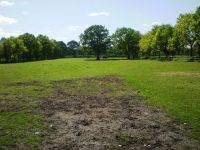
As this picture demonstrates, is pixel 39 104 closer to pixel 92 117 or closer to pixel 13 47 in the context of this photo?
pixel 92 117

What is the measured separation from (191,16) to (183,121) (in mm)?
70623

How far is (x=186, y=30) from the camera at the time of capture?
78125 mm

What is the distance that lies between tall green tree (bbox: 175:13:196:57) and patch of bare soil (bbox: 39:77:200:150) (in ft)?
217

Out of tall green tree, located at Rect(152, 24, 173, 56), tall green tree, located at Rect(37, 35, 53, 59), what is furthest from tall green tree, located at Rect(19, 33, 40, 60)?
tall green tree, located at Rect(152, 24, 173, 56)

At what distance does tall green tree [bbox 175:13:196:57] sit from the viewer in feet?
254

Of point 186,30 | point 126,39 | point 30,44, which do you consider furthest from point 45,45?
point 186,30

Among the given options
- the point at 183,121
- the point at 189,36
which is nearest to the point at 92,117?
the point at 183,121

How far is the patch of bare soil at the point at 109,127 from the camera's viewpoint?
361 inches

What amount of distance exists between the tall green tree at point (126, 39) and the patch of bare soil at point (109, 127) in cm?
11267

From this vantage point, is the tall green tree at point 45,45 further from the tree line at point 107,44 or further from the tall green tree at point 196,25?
the tall green tree at point 196,25

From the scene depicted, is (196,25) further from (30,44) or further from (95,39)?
(30,44)

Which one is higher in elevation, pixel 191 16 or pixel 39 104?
pixel 191 16

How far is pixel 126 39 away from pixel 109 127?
389ft

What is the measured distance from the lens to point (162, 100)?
17.1m
